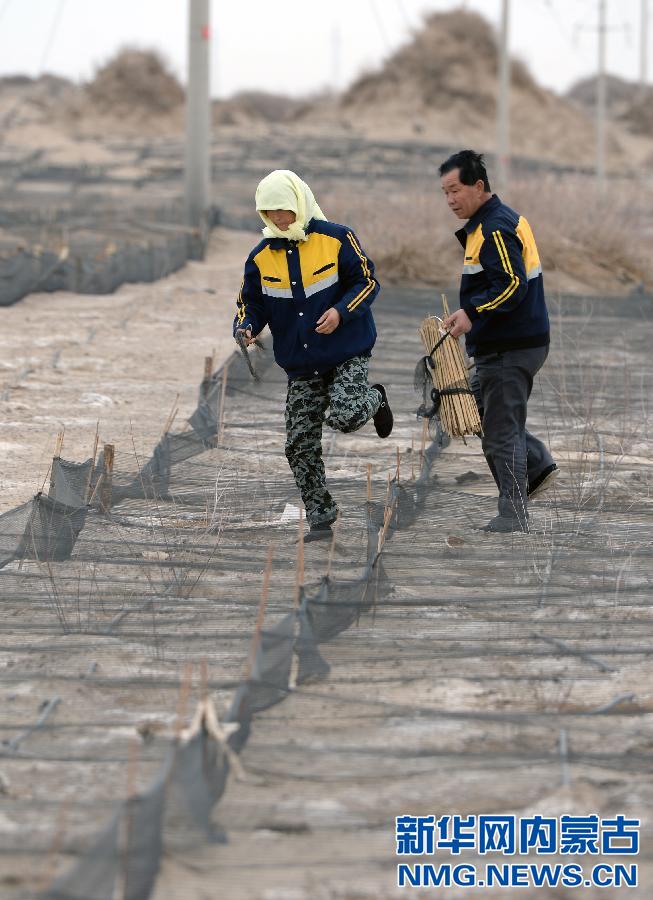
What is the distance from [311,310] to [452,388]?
80cm

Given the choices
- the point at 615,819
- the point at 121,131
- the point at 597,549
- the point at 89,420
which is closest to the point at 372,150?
the point at 121,131

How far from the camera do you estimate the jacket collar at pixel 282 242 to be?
16.5 ft

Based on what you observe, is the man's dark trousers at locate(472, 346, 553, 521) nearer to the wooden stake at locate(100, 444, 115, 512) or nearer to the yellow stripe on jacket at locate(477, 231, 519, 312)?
the yellow stripe on jacket at locate(477, 231, 519, 312)

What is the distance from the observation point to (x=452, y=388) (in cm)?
555

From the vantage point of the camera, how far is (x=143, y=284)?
1416 cm

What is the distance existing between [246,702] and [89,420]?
4613mm

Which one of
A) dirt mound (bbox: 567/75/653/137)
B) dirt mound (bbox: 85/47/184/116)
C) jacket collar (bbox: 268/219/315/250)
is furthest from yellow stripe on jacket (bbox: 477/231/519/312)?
dirt mound (bbox: 567/75/653/137)

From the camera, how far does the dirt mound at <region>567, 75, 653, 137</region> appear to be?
5688 centimetres

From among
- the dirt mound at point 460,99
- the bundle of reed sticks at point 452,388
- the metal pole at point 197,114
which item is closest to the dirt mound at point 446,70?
the dirt mound at point 460,99

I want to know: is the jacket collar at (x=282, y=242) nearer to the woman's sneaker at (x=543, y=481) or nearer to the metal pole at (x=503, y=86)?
the woman's sneaker at (x=543, y=481)

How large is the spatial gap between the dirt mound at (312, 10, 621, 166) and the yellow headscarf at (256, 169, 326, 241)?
40.5 metres

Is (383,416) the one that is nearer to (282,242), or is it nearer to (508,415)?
(508,415)

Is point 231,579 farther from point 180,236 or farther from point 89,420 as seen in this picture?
point 180,236

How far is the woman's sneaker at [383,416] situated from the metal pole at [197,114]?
12.2 metres
